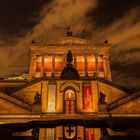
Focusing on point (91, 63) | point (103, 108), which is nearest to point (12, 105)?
point (103, 108)

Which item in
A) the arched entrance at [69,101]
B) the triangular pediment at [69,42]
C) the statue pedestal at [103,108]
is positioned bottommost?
the statue pedestal at [103,108]

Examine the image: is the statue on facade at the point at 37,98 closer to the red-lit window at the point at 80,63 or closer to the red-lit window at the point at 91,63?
the red-lit window at the point at 80,63

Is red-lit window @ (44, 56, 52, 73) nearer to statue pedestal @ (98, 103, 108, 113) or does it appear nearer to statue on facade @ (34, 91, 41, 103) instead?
statue on facade @ (34, 91, 41, 103)

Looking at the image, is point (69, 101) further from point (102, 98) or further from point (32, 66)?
point (32, 66)

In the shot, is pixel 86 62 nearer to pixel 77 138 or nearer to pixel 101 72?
pixel 101 72

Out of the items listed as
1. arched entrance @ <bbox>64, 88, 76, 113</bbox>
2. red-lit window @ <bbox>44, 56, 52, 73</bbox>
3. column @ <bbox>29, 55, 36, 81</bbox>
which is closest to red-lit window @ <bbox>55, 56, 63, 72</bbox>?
red-lit window @ <bbox>44, 56, 52, 73</bbox>

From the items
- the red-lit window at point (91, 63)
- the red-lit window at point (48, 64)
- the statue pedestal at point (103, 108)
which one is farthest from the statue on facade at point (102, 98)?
the red-lit window at point (48, 64)

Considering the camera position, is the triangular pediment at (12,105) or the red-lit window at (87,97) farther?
the red-lit window at (87,97)

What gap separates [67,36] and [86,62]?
27.4 ft

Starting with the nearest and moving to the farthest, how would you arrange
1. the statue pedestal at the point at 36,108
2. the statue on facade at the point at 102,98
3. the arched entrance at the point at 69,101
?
1. the statue pedestal at the point at 36,108
2. the statue on facade at the point at 102,98
3. the arched entrance at the point at 69,101

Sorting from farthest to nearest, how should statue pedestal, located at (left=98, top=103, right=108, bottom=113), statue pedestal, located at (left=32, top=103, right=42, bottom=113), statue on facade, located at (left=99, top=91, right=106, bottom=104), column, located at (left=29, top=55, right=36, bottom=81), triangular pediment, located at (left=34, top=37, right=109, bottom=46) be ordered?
triangular pediment, located at (left=34, top=37, right=109, bottom=46), column, located at (left=29, top=55, right=36, bottom=81), statue on facade, located at (left=99, top=91, right=106, bottom=104), statue pedestal, located at (left=98, top=103, right=108, bottom=113), statue pedestal, located at (left=32, top=103, right=42, bottom=113)

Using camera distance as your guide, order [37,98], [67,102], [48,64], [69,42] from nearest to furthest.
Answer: [37,98]
[67,102]
[69,42]
[48,64]

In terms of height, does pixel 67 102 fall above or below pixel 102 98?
below

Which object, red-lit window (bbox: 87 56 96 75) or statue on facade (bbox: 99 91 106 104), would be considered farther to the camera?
red-lit window (bbox: 87 56 96 75)
